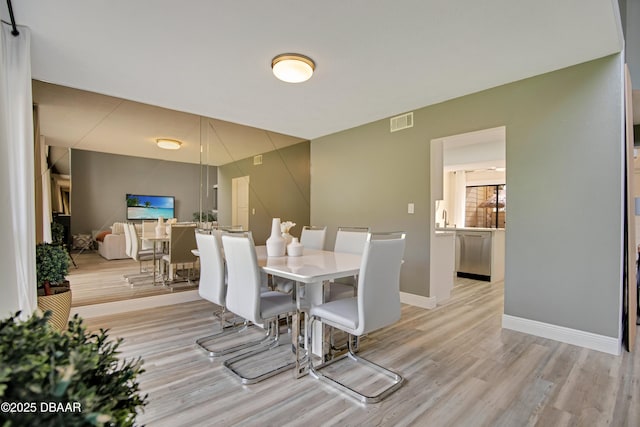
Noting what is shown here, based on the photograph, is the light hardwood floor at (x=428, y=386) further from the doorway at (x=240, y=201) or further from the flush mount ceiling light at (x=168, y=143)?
the flush mount ceiling light at (x=168, y=143)

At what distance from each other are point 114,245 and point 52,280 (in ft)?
3.16

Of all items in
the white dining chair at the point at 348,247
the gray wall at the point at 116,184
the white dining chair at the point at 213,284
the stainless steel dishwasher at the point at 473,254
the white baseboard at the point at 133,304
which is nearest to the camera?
the white dining chair at the point at 213,284

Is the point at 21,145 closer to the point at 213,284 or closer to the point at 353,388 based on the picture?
the point at 213,284

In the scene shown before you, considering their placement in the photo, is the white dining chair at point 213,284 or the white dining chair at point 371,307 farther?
the white dining chair at point 213,284

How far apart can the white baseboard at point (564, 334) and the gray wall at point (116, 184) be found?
12.8 feet

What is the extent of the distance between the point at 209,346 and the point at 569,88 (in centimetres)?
381

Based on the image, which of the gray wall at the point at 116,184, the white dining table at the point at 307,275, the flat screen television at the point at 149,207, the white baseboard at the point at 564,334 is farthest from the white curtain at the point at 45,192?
the white baseboard at the point at 564,334

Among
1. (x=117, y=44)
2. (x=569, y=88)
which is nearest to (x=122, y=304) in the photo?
(x=117, y=44)

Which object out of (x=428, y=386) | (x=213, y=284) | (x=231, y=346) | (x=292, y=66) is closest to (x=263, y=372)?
(x=231, y=346)

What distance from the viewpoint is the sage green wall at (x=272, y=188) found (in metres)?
4.33

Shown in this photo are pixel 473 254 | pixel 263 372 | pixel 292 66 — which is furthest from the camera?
pixel 473 254

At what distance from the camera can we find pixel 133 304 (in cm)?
349

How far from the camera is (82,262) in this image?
10.8 feet

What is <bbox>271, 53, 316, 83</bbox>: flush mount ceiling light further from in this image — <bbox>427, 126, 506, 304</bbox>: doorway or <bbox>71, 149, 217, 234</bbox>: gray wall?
<bbox>71, 149, 217, 234</bbox>: gray wall
